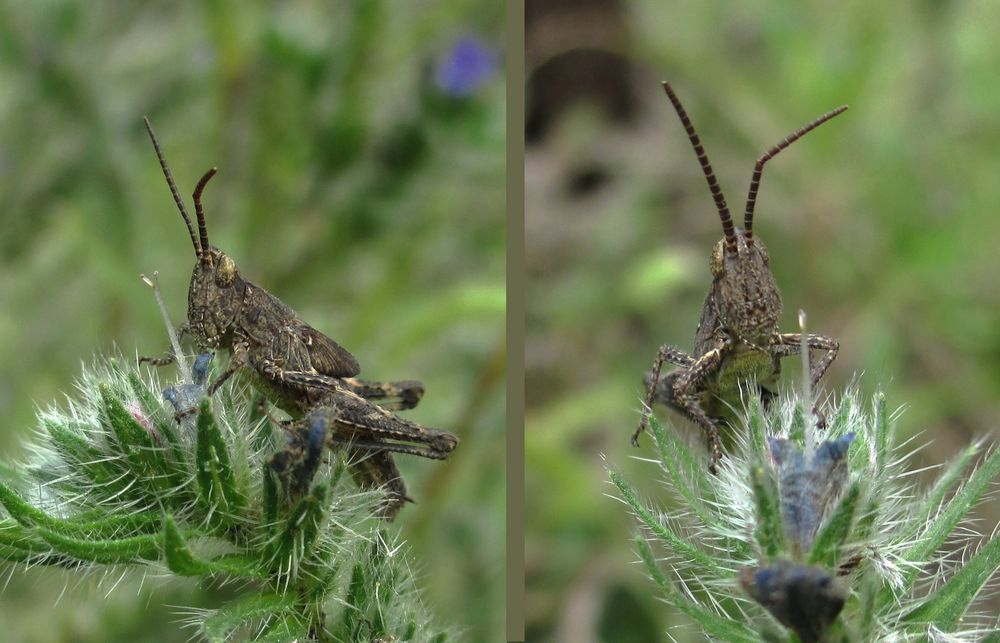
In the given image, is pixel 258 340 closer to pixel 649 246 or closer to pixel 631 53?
pixel 649 246

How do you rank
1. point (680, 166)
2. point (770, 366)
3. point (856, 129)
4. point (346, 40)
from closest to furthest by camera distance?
point (770, 366)
point (346, 40)
point (856, 129)
point (680, 166)

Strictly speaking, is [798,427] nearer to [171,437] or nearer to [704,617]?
[704,617]

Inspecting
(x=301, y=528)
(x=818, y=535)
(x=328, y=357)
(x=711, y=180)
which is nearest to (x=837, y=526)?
(x=818, y=535)

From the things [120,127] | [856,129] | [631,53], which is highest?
[631,53]

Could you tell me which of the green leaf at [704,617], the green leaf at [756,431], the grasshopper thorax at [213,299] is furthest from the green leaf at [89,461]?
the green leaf at [756,431]

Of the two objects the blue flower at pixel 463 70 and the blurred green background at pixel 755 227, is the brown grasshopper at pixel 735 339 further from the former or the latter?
the blue flower at pixel 463 70

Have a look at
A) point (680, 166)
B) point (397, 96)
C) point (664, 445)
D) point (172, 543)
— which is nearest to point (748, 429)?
point (664, 445)
